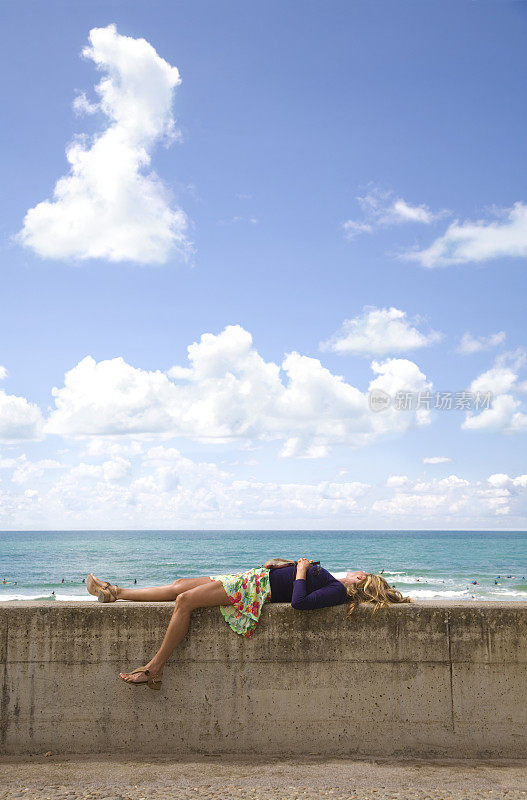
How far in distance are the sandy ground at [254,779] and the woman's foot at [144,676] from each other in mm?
512

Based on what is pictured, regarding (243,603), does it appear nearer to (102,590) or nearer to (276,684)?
(276,684)

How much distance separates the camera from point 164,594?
15.3 feet

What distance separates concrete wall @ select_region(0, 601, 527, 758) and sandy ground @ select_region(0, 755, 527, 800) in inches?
4.8

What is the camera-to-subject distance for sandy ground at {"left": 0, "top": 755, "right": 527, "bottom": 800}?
145 inches

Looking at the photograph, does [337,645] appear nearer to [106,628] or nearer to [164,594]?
[164,594]

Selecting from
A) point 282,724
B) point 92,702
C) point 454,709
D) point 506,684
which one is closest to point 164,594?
point 92,702

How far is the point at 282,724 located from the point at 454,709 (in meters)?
1.17

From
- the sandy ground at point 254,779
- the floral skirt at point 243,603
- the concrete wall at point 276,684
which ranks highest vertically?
the floral skirt at point 243,603

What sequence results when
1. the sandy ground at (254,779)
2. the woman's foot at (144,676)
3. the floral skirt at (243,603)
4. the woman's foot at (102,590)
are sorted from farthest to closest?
the woman's foot at (102,590) → the floral skirt at (243,603) → the woman's foot at (144,676) → the sandy ground at (254,779)

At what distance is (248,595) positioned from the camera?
175 inches

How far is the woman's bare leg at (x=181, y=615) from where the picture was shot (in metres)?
4.27

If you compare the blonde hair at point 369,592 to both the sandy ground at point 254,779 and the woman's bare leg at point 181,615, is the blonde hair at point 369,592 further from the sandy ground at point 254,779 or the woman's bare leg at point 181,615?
the sandy ground at point 254,779

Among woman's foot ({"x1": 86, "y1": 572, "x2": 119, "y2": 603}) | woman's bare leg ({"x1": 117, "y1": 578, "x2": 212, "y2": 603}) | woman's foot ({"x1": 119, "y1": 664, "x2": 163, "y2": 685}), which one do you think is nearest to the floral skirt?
woman's bare leg ({"x1": 117, "y1": 578, "x2": 212, "y2": 603})

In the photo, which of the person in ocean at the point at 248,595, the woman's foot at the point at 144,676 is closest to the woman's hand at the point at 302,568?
the person in ocean at the point at 248,595
